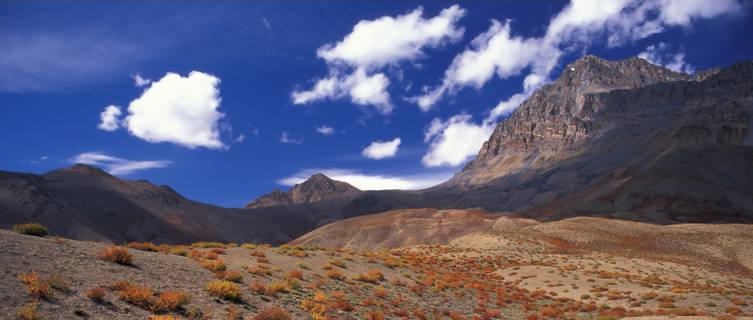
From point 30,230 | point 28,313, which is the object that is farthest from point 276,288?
point 30,230

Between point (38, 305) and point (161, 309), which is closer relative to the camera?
point (38, 305)

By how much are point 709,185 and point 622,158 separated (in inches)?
3207

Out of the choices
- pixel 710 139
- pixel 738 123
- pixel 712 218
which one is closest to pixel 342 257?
pixel 712 218

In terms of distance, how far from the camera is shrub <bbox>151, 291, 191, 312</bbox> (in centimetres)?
1289

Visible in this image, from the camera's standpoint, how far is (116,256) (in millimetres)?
16141

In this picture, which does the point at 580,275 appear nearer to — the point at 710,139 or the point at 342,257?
the point at 342,257

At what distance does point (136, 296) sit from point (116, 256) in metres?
3.96

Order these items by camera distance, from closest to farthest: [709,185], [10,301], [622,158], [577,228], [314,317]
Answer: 1. [10,301]
2. [314,317]
3. [577,228]
4. [709,185]
5. [622,158]

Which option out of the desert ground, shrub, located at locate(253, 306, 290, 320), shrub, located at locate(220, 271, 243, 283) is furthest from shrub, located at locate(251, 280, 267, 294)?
shrub, located at locate(253, 306, 290, 320)

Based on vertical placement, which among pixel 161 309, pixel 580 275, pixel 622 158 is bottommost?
pixel 580 275

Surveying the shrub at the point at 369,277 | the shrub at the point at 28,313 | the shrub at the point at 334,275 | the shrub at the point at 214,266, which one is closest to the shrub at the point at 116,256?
the shrub at the point at 214,266

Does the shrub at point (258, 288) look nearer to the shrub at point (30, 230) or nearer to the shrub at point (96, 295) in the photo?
the shrub at point (96, 295)

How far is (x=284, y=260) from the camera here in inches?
1000

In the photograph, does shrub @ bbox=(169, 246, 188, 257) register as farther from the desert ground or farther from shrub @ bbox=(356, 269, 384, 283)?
shrub @ bbox=(356, 269, 384, 283)
